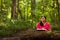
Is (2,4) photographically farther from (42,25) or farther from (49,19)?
(42,25)

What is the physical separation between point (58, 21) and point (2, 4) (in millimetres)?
5498

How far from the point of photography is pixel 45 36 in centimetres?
636

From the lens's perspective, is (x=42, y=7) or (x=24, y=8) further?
(x=24, y=8)

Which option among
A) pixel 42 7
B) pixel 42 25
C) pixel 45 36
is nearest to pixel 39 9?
pixel 42 7

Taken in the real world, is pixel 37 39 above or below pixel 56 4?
below

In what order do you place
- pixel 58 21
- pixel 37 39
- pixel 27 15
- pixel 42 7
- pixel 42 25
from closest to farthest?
1. pixel 37 39
2. pixel 42 25
3. pixel 58 21
4. pixel 42 7
5. pixel 27 15

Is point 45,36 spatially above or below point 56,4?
below

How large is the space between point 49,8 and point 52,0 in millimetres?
926

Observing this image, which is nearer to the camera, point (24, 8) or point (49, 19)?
point (49, 19)

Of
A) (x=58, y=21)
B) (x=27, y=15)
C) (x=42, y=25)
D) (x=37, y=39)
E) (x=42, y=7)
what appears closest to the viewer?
(x=37, y=39)

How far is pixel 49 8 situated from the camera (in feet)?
62.0

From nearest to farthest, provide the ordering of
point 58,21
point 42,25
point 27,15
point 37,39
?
1. point 37,39
2. point 42,25
3. point 58,21
4. point 27,15

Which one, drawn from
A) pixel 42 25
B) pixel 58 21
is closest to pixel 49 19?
pixel 58 21

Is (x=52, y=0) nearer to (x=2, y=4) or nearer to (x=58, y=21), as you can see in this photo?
(x=58, y=21)
